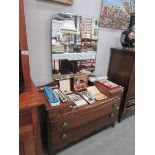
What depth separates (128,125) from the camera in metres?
1.98

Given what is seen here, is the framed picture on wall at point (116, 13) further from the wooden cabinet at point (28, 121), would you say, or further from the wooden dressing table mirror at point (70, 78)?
the wooden cabinet at point (28, 121)

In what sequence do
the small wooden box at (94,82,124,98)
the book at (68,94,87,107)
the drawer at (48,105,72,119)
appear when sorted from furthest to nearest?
the small wooden box at (94,82,124,98), the book at (68,94,87,107), the drawer at (48,105,72,119)

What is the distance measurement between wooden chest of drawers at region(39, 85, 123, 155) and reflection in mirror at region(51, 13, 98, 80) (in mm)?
455

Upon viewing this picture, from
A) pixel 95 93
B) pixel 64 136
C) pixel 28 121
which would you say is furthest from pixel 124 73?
pixel 28 121

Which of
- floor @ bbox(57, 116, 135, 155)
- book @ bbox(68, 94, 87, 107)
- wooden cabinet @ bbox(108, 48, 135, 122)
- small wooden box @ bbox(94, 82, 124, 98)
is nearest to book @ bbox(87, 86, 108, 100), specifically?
small wooden box @ bbox(94, 82, 124, 98)

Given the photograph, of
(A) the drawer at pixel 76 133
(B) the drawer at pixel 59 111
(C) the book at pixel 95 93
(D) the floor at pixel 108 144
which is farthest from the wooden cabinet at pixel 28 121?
(C) the book at pixel 95 93

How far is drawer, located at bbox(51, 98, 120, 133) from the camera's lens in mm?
1279

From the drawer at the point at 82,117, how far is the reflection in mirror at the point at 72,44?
1.66 feet

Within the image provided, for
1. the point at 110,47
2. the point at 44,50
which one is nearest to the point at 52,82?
the point at 44,50

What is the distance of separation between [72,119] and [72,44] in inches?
33.2

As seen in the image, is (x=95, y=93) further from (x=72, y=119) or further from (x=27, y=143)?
(x=27, y=143)

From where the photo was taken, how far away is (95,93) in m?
1.71

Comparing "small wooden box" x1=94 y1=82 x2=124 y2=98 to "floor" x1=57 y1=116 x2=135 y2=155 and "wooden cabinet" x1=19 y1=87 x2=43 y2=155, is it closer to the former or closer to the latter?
"floor" x1=57 y1=116 x2=135 y2=155

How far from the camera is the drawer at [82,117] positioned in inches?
50.4
